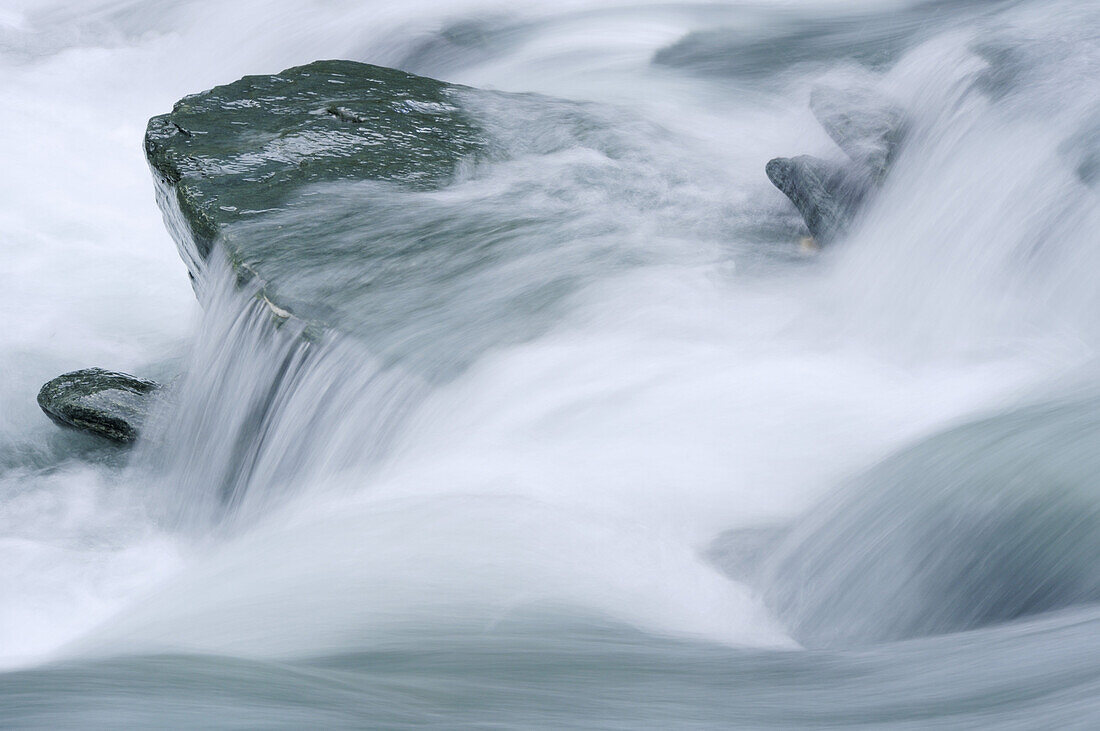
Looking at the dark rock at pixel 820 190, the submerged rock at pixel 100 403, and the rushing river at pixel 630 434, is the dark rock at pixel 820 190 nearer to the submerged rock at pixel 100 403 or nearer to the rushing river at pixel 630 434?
the rushing river at pixel 630 434

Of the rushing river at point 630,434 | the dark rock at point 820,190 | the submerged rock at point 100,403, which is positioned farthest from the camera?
the dark rock at point 820,190

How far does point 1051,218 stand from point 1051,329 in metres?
0.47

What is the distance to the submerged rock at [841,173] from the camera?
4781mm

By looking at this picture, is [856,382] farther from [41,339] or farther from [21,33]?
[21,33]

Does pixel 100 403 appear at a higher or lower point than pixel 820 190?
lower

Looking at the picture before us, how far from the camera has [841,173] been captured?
4.88 m

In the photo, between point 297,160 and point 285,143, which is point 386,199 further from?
point 285,143

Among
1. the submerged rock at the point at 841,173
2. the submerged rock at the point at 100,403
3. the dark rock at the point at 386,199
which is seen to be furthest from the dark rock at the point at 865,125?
the submerged rock at the point at 100,403

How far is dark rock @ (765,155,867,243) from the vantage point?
477 cm

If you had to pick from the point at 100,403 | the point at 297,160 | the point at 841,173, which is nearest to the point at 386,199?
the point at 297,160

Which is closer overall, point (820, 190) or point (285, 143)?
point (820, 190)

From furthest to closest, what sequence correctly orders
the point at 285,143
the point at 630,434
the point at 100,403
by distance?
the point at 285,143 < the point at 100,403 < the point at 630,434

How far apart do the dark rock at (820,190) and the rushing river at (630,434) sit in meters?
0.09

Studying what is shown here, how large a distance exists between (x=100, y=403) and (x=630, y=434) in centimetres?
211
